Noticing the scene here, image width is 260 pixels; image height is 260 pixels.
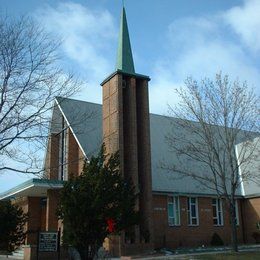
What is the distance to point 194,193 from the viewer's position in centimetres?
3453

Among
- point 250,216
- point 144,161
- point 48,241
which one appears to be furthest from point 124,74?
point 250,216

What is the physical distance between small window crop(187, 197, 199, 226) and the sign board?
15682 millimetres

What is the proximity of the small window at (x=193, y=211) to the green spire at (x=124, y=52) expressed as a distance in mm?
10864

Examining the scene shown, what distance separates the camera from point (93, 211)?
56.6ft

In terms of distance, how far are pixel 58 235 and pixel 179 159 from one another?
56.8 ft

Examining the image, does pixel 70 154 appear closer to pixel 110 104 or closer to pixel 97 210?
pixel 110 104

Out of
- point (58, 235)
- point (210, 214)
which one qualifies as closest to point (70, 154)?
point (210, 214)

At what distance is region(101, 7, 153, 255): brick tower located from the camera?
2875 cm

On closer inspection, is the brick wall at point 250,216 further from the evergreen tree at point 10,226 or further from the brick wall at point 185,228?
the evergreen tree at point 10,226

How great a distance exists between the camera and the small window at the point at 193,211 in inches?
1359

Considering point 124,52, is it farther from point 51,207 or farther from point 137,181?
point 51,207

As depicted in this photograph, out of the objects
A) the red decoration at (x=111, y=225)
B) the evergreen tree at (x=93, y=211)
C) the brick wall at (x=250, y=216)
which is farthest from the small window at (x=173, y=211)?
the red decoration at (x=111, y=225)

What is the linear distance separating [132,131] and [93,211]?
1293cm

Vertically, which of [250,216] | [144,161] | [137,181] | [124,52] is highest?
[124,52]
